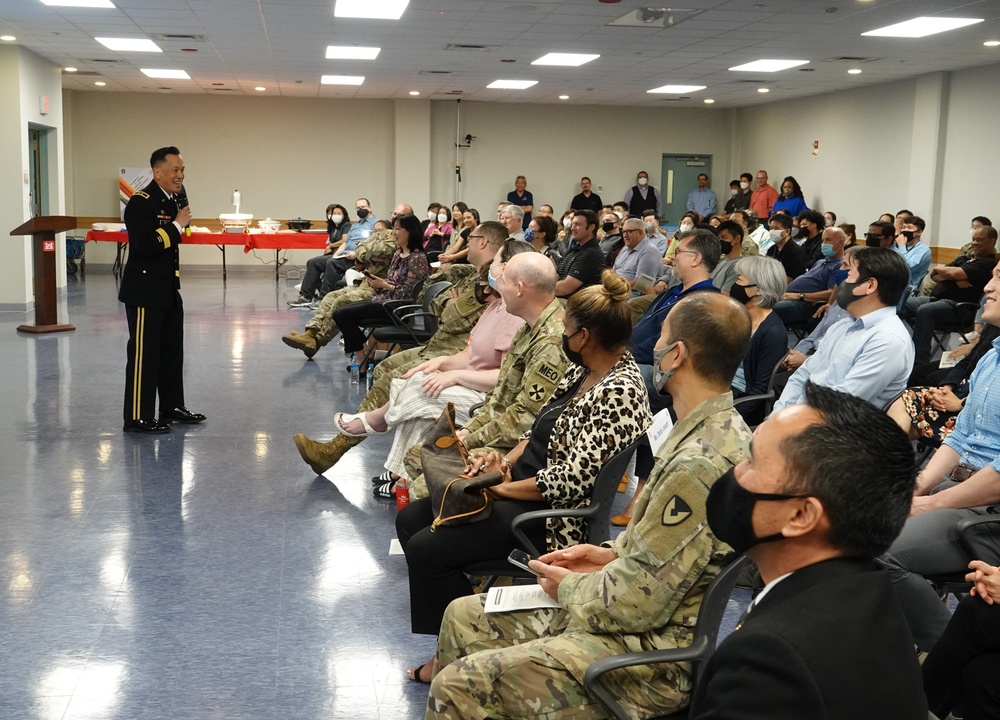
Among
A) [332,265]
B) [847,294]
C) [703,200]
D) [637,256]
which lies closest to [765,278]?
[847,294]

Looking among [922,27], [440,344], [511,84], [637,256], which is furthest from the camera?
[511,84]

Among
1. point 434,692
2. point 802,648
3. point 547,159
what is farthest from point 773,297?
point 547,159

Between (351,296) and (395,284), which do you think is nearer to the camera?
(395,284)

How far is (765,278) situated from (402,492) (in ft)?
6.67

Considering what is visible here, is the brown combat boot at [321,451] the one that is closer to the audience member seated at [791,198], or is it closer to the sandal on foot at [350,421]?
the sandal on foot at [350,421]

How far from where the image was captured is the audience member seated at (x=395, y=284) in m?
7.52

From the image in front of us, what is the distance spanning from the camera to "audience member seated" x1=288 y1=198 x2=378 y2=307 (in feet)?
39.8

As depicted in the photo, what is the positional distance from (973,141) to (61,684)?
12811 millimetres

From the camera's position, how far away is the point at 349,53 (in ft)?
40.6

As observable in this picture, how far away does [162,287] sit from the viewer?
19.3ft

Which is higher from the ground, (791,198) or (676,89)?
(676,89)

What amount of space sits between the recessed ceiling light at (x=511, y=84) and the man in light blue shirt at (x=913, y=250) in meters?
6.89

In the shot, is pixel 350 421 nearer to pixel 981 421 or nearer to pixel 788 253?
pixel 981 421

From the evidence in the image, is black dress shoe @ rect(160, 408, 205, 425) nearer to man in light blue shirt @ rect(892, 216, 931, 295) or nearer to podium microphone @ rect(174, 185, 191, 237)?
podium microphone @ rect(174, 185, 191, 237)
